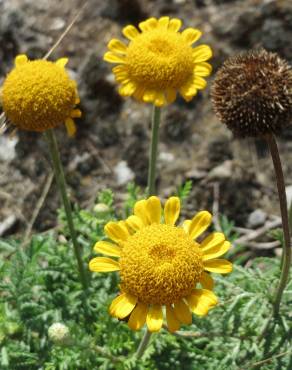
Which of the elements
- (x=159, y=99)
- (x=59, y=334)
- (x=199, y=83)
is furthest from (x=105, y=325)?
(x=199, y=83)

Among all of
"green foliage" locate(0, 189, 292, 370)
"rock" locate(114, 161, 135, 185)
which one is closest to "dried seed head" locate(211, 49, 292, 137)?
"green foliage" locate(0, 189, 292, 370)

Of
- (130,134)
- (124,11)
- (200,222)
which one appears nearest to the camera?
(200,222)

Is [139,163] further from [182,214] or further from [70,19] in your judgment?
[70,19]

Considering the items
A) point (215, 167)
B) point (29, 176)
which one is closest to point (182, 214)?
point (215, 167)

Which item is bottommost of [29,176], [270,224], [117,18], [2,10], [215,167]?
[270,224]

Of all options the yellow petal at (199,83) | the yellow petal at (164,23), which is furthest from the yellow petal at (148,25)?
the yellow petal at (199,83)

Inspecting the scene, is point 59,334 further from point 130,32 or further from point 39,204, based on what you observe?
point 39,204

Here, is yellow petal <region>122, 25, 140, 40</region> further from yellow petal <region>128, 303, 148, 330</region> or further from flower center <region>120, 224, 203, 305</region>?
yellow petal <region>128, 303, 148, 330</region>
